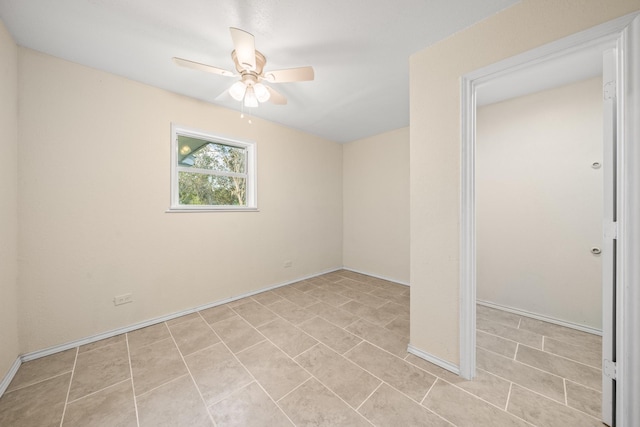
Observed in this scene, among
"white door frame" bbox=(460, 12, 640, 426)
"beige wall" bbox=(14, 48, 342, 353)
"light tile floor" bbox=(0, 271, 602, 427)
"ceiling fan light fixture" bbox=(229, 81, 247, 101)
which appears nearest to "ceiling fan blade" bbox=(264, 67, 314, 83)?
"ceiling fan light fixture" bbox=(229, 81, 247, 101)

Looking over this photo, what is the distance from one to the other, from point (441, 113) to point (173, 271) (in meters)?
3.07

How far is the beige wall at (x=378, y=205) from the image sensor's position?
3613 millimetres

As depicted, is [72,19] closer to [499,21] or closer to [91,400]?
[91,400]

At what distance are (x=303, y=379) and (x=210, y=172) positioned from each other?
2540 mm

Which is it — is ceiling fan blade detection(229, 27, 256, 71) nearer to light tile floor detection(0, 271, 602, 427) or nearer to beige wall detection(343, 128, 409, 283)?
light tile floor detection(0, 271, 602, 427)

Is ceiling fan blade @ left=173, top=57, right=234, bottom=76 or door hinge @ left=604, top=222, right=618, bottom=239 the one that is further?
ceiling fan blade @ left=173, top=57, right=234, bottom=76

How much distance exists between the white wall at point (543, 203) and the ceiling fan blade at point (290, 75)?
94.1 inches

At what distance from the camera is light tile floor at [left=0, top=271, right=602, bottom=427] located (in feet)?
4.17

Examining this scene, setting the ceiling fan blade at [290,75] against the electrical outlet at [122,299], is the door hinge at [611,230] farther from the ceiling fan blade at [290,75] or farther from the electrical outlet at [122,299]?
the electrical outlet at [122,299]

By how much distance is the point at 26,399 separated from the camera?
54.5 inches

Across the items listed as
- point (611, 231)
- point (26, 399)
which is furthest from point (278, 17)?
point (26, 399)

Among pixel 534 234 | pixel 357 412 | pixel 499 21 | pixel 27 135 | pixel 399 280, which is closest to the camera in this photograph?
pixel 357 412

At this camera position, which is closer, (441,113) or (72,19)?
(72,19)

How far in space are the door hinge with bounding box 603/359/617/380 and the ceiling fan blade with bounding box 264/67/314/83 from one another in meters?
2.55
